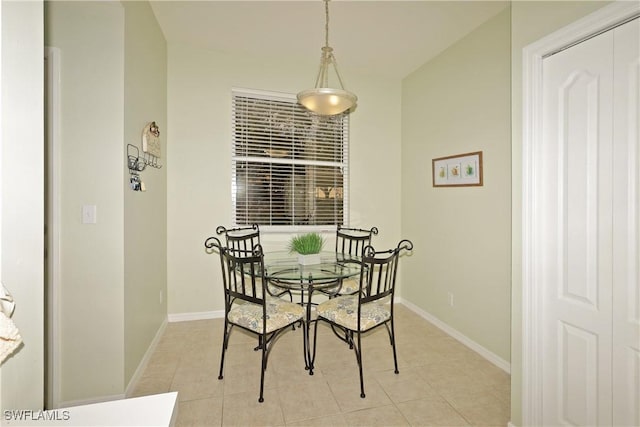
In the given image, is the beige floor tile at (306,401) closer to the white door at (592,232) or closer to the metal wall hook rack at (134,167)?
the white door at (592,232)

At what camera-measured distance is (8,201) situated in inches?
26.5

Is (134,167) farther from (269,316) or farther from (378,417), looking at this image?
(378,417)

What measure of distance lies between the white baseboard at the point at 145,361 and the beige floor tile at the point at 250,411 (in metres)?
0.63

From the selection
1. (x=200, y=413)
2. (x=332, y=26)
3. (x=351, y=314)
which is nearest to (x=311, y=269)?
(x=351, y=314)

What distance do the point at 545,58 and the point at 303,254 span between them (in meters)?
1.92

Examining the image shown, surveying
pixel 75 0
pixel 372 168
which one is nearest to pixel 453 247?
pixel 372 168

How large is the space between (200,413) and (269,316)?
67 cm

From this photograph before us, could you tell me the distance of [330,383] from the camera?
2264 millimetres

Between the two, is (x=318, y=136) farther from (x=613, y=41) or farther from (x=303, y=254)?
(x=613, y=41)

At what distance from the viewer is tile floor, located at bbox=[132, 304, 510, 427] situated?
1912 millimetres

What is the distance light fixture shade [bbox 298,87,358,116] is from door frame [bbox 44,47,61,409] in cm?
147

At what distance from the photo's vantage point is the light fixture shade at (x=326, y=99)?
7.38 ft

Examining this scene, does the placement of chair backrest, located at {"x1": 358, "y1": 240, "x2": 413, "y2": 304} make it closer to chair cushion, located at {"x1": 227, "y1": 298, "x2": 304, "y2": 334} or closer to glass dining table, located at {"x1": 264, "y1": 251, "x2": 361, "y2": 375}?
glass dining table, located at {"x1": 264, "y1": 251, "x2": 361, "y2": 375}

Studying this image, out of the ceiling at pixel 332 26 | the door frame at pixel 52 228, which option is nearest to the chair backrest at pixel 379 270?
the door frame at pixel 52 228
